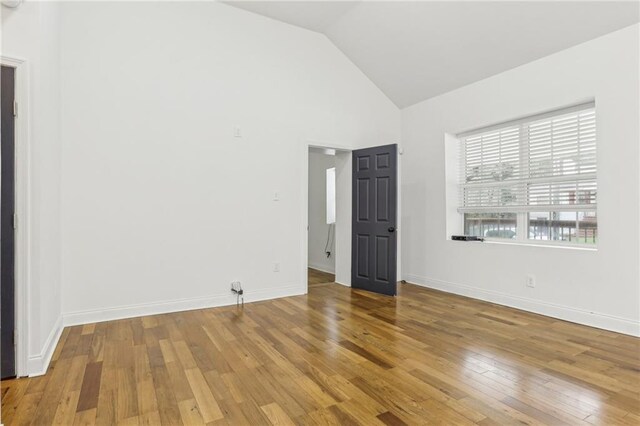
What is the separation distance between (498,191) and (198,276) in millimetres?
3781

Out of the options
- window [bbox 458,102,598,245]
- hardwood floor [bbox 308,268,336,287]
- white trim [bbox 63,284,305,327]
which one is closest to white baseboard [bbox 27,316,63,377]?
white trim [bbox 63,284,305,327]

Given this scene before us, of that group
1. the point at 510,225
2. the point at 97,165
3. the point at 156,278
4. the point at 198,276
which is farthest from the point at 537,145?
the point at 97,165

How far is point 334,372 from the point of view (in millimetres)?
2398

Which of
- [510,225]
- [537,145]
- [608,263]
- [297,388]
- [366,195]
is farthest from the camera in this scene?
[366,195]

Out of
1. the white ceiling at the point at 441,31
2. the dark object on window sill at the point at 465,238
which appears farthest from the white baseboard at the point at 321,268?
the white ceiling at the point at 441,31

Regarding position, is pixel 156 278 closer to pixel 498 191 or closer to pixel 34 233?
pixel 34 233

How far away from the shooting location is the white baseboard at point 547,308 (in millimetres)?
3180

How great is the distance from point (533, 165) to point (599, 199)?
0.84m

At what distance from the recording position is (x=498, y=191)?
4441 mm

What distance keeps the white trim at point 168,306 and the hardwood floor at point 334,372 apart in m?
0.13

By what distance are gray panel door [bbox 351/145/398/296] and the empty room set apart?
0.03 metres

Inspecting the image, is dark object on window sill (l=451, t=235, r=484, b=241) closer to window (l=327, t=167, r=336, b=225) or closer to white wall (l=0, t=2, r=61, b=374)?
window (l=327, t=167, r=336, b=225)

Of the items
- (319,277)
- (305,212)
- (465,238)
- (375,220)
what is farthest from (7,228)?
(465,238)

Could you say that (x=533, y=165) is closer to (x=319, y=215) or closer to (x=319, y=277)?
(x=319, y=277)
